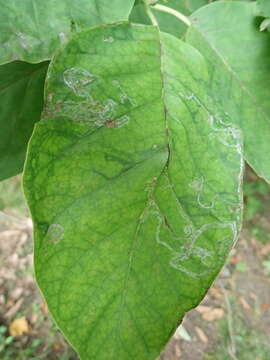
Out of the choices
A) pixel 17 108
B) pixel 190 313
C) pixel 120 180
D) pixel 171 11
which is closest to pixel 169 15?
pixel 171 11

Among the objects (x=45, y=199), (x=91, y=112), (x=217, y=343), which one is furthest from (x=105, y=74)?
(x=217, y=343)

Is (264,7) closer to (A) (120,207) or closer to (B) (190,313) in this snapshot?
(A) (120,207)

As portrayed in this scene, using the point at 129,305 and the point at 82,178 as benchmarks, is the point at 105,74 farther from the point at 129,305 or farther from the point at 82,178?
the point at 129,305

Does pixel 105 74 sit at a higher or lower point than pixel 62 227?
higher

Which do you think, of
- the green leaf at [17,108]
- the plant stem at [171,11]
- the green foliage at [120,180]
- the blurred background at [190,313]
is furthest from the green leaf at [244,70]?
the blurred background at [190,313]

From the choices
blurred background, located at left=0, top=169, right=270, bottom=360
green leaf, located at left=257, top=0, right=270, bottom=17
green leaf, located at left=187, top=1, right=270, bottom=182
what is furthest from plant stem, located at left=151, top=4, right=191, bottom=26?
blurred background, located at left=0, top=169, right=270, bottom=360

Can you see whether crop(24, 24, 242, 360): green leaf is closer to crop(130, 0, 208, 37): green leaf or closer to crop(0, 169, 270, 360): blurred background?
crop(130, 0, 208, 37): green leaf
